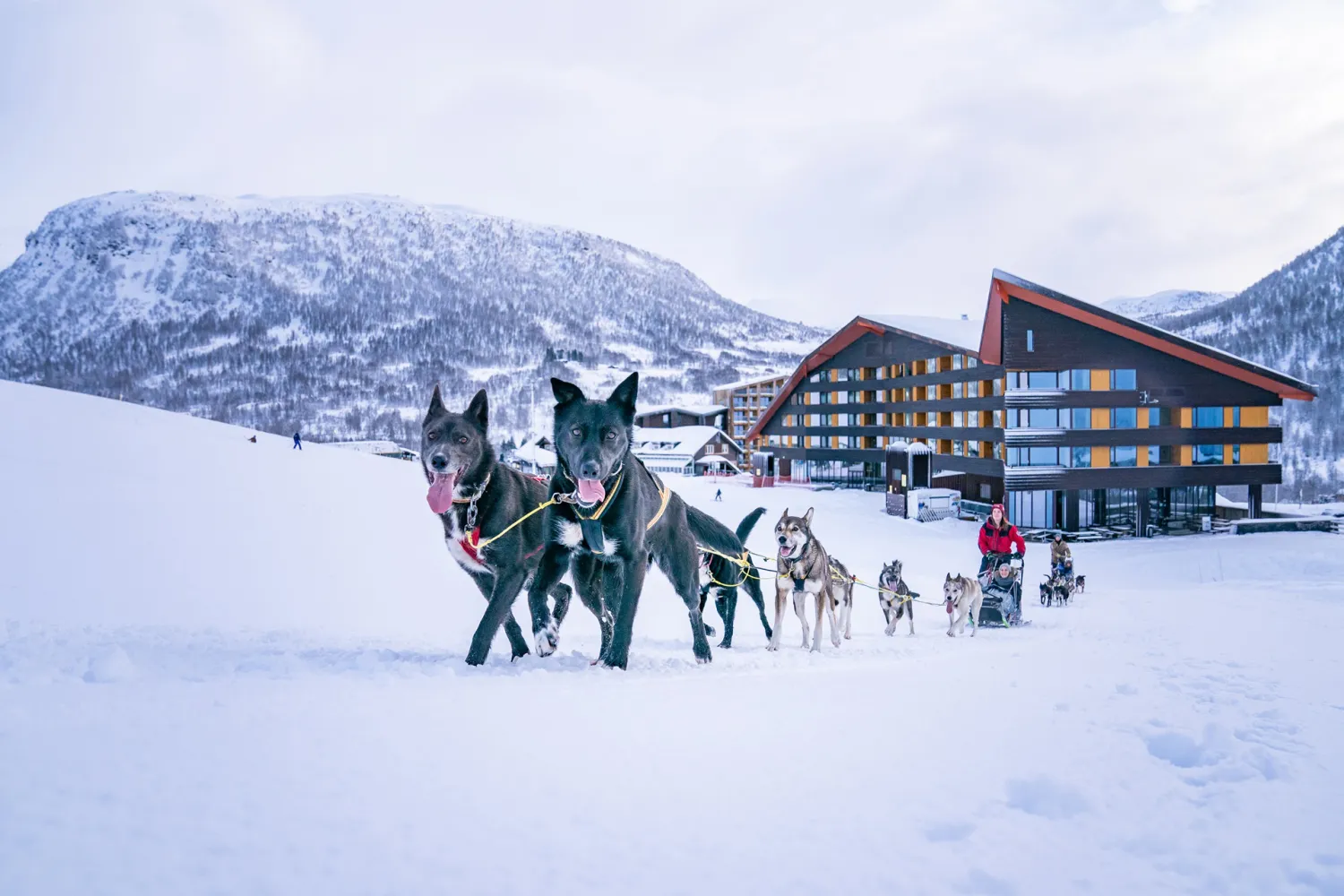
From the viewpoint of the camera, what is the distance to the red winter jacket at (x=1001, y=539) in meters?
10.3

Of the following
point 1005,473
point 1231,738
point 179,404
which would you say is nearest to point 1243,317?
point 1005,473

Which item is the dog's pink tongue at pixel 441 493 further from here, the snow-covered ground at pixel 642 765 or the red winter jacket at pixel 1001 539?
the red winter jacket at pixel 1001 539

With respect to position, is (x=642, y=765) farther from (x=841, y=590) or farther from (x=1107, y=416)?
(x=1107, y=416)

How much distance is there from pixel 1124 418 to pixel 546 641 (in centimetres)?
3203

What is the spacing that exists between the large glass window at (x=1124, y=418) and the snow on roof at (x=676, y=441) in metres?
31.9

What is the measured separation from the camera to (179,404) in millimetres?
119812

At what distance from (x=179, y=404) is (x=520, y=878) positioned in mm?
144411

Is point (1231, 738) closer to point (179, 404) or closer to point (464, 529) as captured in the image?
point (464, 529)

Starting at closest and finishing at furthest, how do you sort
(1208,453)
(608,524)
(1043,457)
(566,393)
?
(566,393)
(608,524)
(1043,457)
(1208,453)

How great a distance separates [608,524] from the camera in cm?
493

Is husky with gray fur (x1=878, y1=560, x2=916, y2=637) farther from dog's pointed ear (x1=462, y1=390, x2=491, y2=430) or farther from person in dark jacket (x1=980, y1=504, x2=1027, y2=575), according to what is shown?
dog's pointed ear (x1=462, y1=390, x2=491, y2=430)

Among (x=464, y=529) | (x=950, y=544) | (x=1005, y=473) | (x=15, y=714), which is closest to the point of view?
(x=15, y=714)

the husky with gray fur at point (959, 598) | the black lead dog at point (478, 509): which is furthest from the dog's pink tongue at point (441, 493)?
the husky with gray fur at point (959, 598)

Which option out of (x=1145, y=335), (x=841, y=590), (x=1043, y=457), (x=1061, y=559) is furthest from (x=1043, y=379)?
(x=841, y=590)
